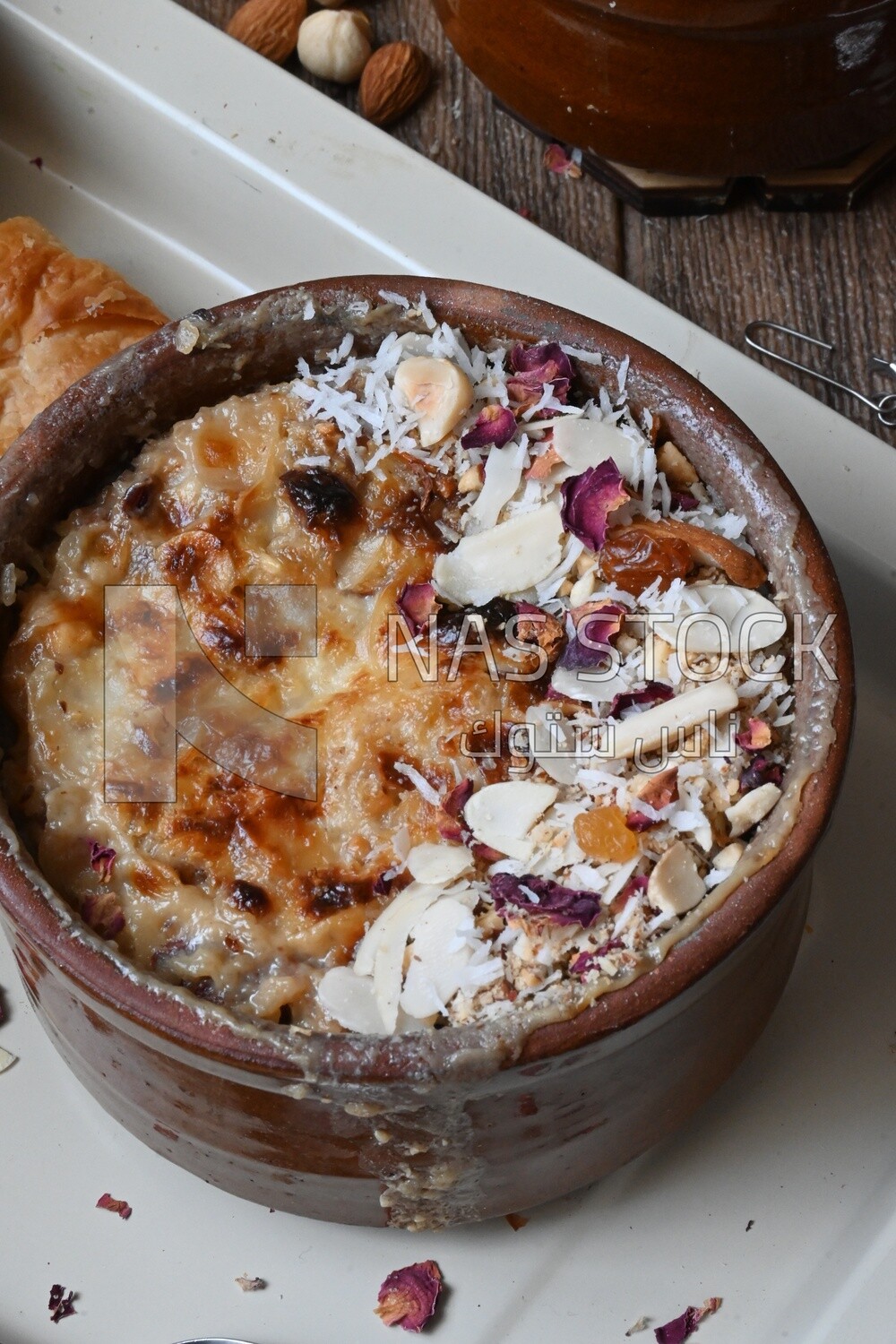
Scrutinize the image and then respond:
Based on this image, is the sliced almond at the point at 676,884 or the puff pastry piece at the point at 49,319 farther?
the puff pastry piece at the point at 49,319

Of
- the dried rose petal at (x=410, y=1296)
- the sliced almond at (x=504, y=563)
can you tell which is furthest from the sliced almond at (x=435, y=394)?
the dried rose petal at (x=410, y=1296)

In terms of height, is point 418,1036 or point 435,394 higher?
point 435,394

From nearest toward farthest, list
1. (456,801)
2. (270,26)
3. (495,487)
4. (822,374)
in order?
(456,801) → (495,487) → (822,374) → (270,26)

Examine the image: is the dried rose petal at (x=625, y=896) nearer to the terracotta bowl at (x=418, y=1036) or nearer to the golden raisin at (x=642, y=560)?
the terracotta bowl at (x=418, y=1036)

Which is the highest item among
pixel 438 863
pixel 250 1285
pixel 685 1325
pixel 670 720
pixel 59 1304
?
pixel 670 720

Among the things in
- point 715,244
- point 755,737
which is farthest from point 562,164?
point 755,737

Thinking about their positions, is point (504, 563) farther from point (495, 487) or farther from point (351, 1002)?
point (351, 1002)

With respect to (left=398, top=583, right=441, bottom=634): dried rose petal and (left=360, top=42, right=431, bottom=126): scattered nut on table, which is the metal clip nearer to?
(left=360, top=42, right=431, bottom=126): scattered nut on table

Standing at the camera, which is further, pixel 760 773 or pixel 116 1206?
pixel 116 1206
